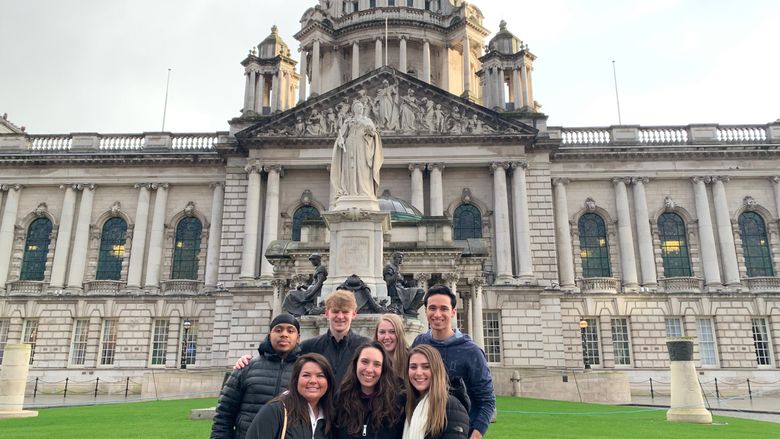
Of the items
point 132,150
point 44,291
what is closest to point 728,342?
point 132,150

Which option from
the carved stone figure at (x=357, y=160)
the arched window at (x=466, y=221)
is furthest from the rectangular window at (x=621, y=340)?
the carved stone figure at (x=357, y=160)

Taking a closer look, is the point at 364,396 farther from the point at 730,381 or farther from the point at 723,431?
the point at 730,381

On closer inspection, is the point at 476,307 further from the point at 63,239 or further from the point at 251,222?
the point at 63,239

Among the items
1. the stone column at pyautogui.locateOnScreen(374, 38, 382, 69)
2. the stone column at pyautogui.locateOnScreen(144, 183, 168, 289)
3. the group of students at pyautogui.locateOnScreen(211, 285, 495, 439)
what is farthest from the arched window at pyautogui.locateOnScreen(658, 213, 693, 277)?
the group of students at pyautogui.locateOnScreen(211, 285, 495, 439)

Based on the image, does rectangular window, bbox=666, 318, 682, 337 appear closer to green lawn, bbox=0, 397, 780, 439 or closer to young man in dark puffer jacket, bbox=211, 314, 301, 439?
green lawn, bbox=0, 397, 780, 439

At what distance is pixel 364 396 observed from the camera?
4941 millimetres

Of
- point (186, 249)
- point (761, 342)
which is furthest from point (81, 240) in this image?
point (761, 342)

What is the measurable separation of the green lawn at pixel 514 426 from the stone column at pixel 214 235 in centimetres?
2165

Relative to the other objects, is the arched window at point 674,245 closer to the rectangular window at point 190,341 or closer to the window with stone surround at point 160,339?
the rectangular window at point 190,341

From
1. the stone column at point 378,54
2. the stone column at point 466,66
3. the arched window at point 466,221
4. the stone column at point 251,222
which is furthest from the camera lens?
the stone column at point 466,66

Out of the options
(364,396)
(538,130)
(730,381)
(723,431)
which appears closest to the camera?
(364,396)

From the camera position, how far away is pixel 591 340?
3853 centimetres

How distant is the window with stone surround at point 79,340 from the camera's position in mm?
39531

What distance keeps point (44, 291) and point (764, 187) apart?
4992 cm
